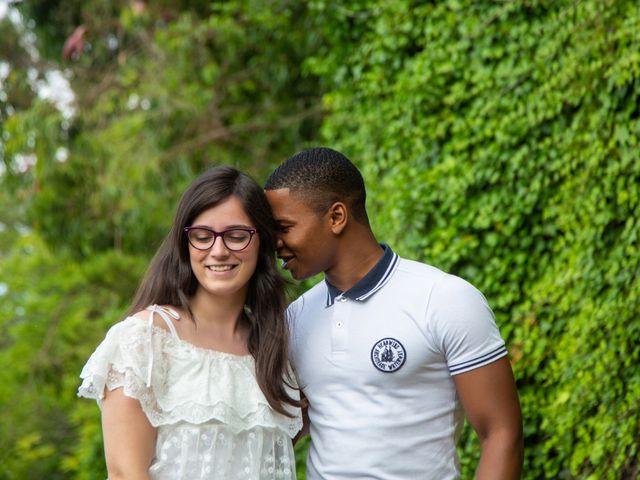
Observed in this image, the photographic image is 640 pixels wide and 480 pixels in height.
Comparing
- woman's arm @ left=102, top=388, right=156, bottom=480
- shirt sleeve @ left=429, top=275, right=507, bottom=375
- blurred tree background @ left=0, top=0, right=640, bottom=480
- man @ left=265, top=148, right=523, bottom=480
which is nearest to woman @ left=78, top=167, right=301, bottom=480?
woman's arm @ left=102, top=388, right=156, bottom=480

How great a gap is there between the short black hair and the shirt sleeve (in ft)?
1.57

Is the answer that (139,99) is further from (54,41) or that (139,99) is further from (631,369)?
(631,369)

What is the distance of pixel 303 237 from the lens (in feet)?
10.6

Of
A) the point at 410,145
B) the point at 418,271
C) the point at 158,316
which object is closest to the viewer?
the point at 158,316

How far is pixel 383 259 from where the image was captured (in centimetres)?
325

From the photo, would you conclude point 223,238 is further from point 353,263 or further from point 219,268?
point 353,263

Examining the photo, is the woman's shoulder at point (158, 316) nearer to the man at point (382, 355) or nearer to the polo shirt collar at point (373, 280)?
the man at point (382, 355)

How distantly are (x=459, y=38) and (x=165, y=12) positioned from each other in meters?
4.49

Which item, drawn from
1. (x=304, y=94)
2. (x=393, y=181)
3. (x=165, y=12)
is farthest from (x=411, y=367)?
(x=165, y=12)

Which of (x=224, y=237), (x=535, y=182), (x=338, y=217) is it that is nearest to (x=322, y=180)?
(x=338, y=217)

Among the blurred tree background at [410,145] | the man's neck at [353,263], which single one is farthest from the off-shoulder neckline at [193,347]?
the blurred tree background at [410,145]

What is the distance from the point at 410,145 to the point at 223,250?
294 cm

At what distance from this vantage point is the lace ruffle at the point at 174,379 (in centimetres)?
286

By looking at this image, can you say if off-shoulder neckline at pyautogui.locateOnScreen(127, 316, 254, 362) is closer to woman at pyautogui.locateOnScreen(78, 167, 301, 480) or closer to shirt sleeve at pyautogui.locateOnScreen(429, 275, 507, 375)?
woman at pyautogui.locateOnScreen(78, 167, 301, 480)
